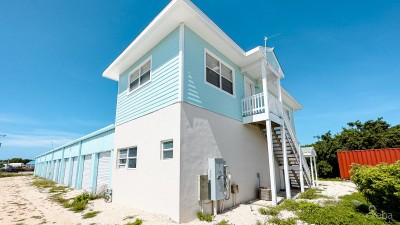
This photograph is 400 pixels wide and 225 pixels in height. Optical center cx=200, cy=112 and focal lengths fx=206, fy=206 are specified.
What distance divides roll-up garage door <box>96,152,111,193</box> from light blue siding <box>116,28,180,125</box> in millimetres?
3568

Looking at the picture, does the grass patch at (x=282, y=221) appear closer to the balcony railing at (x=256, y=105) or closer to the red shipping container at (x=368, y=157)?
the balcony railing at (x=256, y=105)

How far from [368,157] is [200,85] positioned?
799 inches

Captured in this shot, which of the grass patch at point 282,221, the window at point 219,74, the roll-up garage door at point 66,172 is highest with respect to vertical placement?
the window at point 219,74

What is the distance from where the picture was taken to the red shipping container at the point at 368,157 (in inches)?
720

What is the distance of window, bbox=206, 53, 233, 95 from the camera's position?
9080 mm

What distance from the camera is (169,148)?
748 centimetres

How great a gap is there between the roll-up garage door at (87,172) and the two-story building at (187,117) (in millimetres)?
3073

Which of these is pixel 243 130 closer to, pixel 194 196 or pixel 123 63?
pixel 194 196

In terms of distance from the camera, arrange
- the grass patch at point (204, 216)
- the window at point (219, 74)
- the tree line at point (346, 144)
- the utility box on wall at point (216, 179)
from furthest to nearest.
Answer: the tree line at point (346, 144) → the window at point (219, 74) → the utility box on wall at point (216, 179) → the grass patch at point (204, 216)

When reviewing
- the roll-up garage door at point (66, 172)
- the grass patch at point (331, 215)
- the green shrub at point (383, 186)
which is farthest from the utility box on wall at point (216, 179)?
the roll-up garage door at point (66, 172)

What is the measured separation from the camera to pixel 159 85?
849 cm

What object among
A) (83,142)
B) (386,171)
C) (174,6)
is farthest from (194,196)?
(83,142)

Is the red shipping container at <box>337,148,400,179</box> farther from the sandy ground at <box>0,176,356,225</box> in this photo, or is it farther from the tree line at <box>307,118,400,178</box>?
the sandy ground at <box>0,176,356,225</box>

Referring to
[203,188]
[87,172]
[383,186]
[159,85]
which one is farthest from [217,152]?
[87,172]
